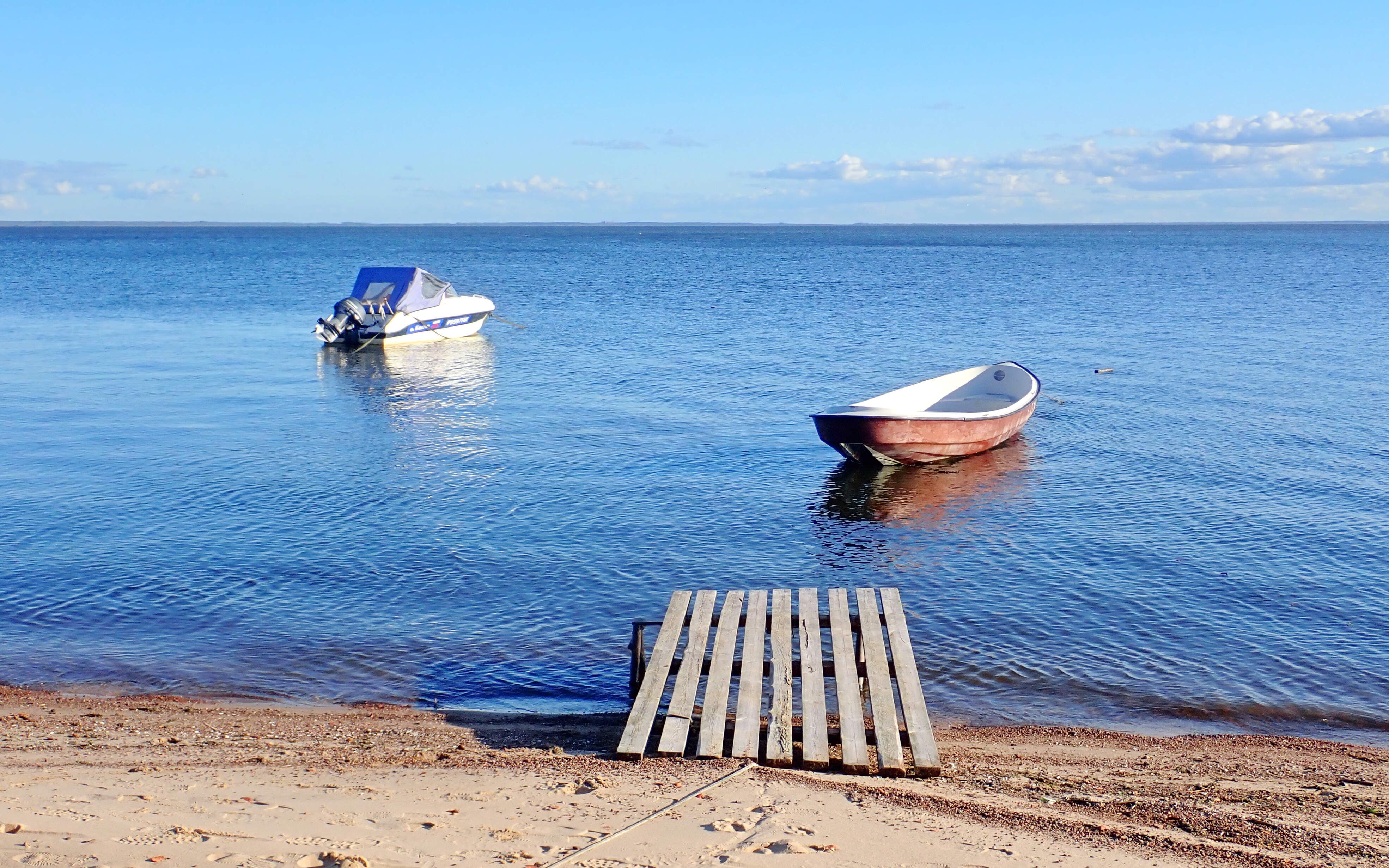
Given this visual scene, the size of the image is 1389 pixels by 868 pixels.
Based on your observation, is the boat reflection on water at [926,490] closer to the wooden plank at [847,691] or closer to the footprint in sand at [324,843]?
the wooden plank at [847,691]

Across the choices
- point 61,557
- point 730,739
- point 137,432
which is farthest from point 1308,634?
point 137,432

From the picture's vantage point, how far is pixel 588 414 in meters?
25.2

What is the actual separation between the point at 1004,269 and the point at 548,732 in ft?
297

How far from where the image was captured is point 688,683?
8.97 metres

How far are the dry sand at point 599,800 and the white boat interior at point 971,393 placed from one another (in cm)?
1280

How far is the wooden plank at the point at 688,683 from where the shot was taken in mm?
7953

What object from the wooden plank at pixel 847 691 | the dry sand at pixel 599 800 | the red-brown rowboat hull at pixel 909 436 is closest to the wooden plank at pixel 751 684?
the dry sand at pixel 599 800

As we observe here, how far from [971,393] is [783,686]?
1635 centimetres

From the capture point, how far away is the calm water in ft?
37.1

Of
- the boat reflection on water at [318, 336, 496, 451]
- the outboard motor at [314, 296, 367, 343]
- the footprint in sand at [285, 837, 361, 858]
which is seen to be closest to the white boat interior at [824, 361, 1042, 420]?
the boat reflection on water at [318, 336, 496, 451]

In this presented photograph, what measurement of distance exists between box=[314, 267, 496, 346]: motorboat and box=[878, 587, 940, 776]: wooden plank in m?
30.9

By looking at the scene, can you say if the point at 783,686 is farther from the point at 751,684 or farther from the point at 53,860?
the point at 53,860

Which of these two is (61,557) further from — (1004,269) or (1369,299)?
(1004,269)

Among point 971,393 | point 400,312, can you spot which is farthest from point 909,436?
point 400,312
